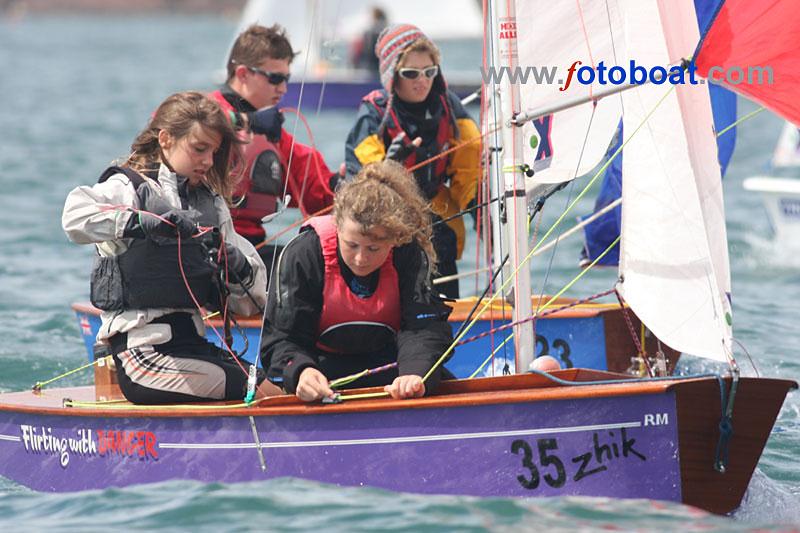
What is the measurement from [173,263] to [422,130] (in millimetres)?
1715

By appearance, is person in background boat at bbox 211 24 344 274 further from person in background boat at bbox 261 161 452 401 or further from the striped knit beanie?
person in background boat at bbox 261 161 452 401

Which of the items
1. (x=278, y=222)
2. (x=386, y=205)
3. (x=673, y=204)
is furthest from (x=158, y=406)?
(x=673, y=204)

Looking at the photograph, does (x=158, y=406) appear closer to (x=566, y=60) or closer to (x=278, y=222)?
(x=278, y=222)

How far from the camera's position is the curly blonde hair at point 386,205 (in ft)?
12.3

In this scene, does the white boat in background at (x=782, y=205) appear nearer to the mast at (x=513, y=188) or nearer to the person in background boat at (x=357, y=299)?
the mast at (x=513, y=188)

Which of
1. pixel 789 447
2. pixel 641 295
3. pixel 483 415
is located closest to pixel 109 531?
pixel 483 415

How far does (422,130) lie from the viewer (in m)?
5.49

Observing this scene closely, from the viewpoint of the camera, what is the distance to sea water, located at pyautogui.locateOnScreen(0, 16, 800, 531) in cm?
360

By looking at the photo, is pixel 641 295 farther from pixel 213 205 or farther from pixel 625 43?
pixel 213 205

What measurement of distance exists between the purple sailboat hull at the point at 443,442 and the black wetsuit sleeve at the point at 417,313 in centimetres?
14

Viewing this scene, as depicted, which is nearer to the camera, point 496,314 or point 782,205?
point 496,314

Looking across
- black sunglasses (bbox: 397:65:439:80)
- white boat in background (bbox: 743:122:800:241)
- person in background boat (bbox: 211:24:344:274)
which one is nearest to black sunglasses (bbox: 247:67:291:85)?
person in background boat (bbox: 211:24:344:274)

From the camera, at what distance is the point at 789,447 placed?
4.70 m

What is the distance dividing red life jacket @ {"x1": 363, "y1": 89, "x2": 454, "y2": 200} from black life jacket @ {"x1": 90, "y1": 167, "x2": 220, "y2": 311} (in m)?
1.52
